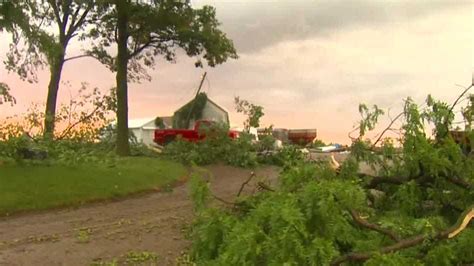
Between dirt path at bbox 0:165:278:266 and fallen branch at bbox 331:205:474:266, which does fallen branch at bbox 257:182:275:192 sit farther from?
fallen branch at bbox 331:205:474:266

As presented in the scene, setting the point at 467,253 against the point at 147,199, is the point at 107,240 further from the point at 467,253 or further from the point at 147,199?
the point at 467,253

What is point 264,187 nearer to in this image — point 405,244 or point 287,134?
point 405,244

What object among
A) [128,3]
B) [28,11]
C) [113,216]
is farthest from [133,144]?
[113,216]

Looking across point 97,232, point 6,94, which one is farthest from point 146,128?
point 97,232

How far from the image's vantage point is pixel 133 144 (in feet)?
86.4

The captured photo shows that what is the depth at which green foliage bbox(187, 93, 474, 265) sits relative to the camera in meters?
3.64

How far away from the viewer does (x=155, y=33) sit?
23500mm

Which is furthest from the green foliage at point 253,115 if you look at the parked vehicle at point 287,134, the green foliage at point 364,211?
the green foliage at point 364,211

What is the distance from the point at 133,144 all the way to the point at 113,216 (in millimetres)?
15740

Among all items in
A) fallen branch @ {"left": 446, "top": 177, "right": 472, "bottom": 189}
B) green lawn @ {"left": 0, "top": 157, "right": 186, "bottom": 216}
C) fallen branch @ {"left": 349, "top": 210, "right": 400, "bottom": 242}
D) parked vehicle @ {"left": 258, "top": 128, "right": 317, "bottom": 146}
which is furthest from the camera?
parked vehicle @ {"left": 258, "top": 128, "right": 317, "bottom": 146}

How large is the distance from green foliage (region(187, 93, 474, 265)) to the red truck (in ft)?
55.7

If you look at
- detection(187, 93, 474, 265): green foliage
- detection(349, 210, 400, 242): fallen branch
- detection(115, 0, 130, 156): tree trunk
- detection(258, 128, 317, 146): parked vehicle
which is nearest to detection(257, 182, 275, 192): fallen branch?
detection(187, 93, 474, 265): green foliage

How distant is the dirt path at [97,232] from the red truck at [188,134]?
9.80 metres

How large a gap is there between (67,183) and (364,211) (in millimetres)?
10033
